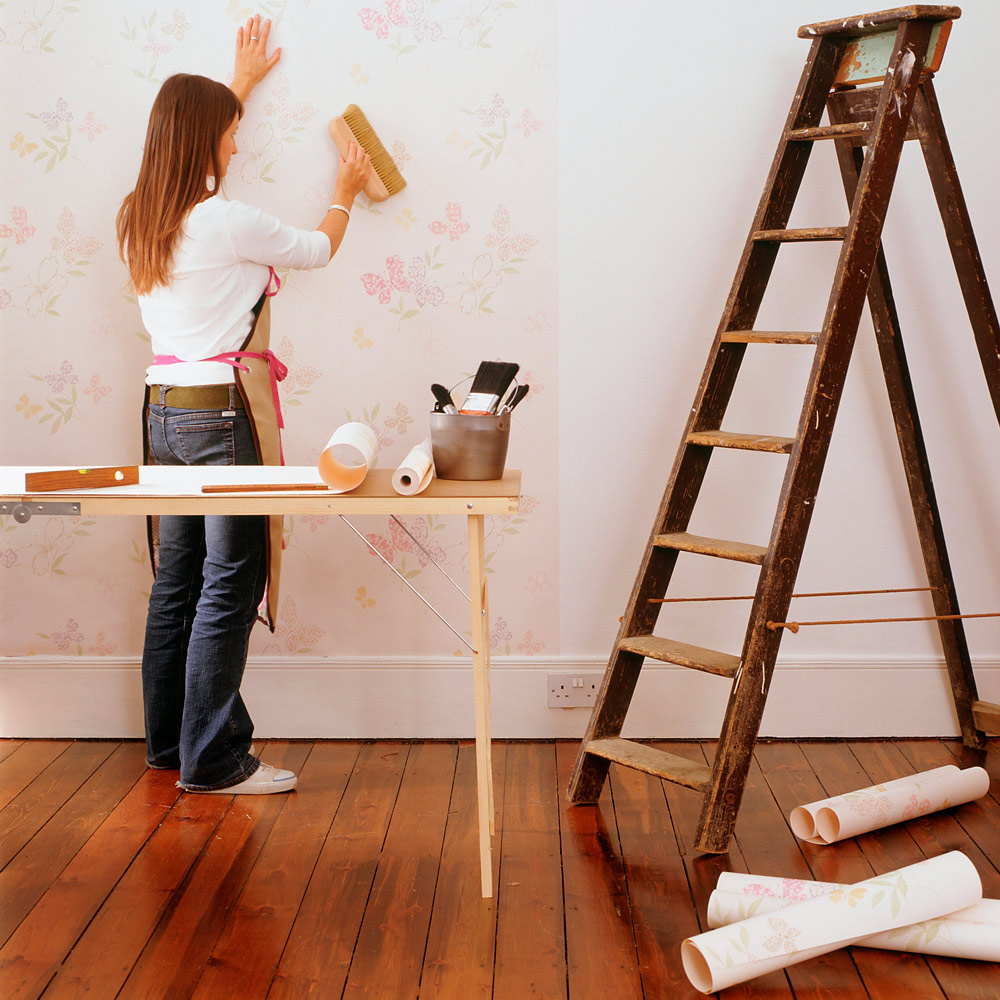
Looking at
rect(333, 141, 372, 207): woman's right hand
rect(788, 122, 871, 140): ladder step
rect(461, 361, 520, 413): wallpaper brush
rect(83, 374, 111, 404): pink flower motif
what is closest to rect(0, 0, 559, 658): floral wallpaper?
rect(83, 374, 111, 404): pink flower motif

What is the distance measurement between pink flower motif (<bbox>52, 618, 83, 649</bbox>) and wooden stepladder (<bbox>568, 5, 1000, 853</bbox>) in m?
1.54

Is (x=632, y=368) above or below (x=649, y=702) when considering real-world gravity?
above

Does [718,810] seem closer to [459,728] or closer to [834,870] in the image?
[834,870]

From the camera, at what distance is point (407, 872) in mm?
2223

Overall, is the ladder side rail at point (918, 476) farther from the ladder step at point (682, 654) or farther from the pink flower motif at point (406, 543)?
the pink flower motif at point (406, 543)

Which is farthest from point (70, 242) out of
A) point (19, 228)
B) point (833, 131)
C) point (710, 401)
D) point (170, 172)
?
point (833, 131)

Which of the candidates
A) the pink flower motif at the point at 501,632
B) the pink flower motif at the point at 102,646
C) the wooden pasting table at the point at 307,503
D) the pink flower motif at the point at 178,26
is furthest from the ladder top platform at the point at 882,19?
the pink flower motif at the point at 102,646

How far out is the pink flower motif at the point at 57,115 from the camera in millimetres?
2869

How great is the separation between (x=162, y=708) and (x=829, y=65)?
2384 mm

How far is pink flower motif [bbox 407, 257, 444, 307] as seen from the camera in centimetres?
291

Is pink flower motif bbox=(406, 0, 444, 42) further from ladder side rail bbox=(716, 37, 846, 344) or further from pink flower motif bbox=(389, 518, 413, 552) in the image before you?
pink flower motif bbox=(389, 518, 413, 552)

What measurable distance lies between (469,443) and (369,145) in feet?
3.81

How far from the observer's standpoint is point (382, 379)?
116 inches

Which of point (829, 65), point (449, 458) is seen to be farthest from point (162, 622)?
point (829, 65)
